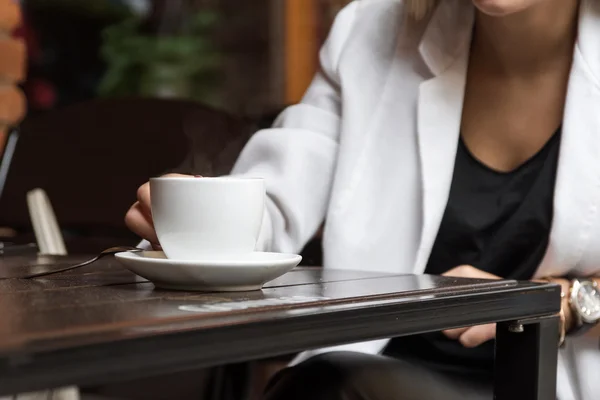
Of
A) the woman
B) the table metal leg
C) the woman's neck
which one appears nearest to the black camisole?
the woman

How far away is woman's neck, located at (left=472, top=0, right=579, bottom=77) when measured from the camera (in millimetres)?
1203

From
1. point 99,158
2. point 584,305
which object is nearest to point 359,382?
point 584,305

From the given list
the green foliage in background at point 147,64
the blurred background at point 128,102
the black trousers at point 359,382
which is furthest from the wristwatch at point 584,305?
the green foliage in background at point 147,64

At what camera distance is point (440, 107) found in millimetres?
1228

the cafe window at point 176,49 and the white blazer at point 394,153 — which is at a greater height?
the cafe window at point 176,49

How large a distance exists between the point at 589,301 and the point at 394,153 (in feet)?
1.09

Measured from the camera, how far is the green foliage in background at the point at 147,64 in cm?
339

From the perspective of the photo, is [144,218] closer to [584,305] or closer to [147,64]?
[584,305]

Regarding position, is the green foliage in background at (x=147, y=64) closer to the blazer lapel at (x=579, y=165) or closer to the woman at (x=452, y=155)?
the woman at (x=452, y=155)

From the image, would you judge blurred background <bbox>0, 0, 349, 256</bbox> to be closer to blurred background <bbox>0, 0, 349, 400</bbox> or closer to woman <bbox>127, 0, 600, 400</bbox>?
blurred background <bbox>0, 0, 349, 400</bbox>

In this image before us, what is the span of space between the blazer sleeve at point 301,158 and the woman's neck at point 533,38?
0.22 metres

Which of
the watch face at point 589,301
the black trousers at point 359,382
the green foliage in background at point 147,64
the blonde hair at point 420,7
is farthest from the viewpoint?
the green foliage in background at point 147,64

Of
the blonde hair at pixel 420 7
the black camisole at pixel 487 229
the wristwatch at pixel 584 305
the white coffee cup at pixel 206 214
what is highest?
the blonde hair at pixel 420 7

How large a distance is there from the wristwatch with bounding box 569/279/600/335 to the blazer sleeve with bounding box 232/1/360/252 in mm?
350
